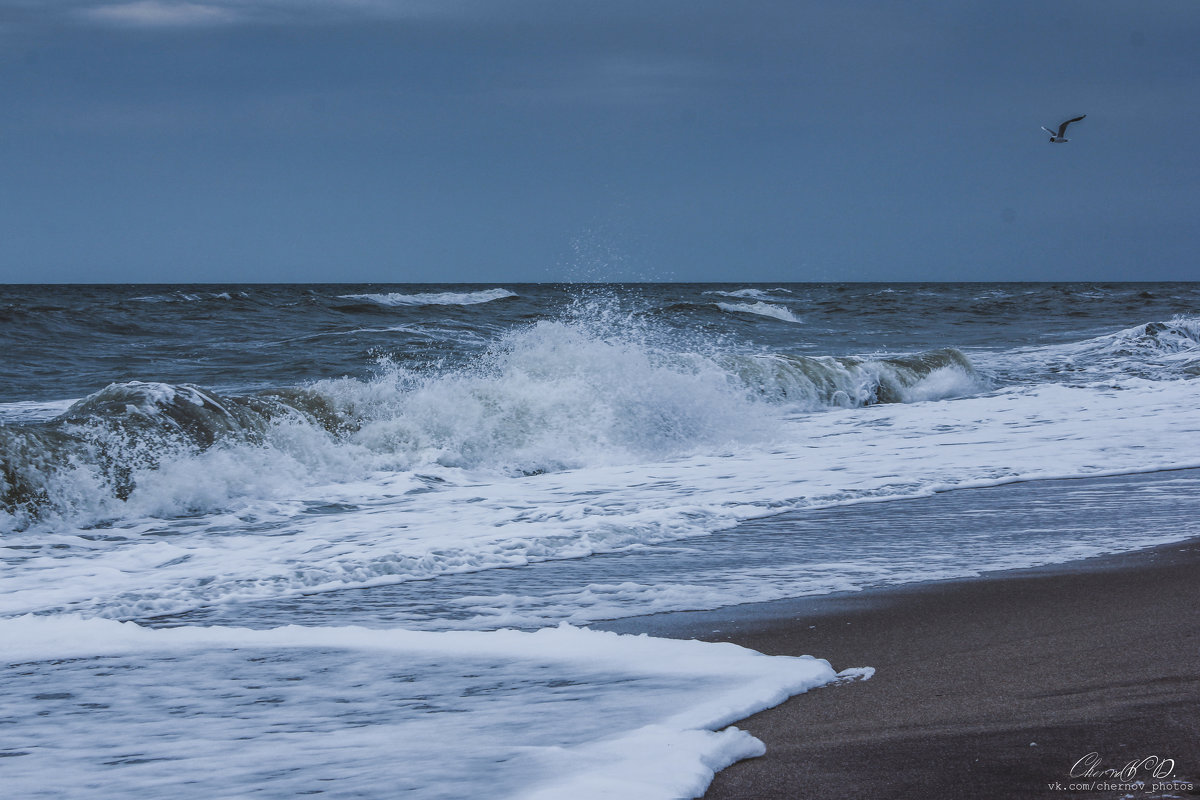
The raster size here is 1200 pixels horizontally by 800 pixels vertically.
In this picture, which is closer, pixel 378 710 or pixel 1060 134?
pixel 378 710

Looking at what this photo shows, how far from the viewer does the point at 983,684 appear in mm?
2434

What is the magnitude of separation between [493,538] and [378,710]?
2278mm

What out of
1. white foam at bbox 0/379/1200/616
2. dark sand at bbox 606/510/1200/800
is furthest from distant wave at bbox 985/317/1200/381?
dark sand at bbox 606/510/1200/800

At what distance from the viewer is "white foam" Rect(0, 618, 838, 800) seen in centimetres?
199

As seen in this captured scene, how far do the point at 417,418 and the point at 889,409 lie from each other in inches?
210

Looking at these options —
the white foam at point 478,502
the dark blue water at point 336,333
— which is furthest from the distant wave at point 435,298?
the white foam at point 478,502

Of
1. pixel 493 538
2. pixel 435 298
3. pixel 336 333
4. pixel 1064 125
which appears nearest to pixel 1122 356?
pixel 1064 125

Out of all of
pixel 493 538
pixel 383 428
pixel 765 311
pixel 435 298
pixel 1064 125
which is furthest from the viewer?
pixel 435 298

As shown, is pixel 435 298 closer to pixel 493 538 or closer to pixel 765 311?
pixel 765 311

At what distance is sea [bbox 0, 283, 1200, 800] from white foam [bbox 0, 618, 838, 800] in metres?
Result: 0.01

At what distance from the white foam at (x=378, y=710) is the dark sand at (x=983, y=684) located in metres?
0.16

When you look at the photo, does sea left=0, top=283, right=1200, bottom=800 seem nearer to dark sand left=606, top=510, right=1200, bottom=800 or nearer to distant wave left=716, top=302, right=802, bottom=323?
dark sand left=606, top=510, right=1200, bottom=800

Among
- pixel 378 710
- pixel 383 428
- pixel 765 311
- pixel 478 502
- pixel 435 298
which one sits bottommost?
pixel 478 502

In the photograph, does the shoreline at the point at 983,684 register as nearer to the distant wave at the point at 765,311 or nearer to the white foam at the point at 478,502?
the white foam at the point at 478,502
